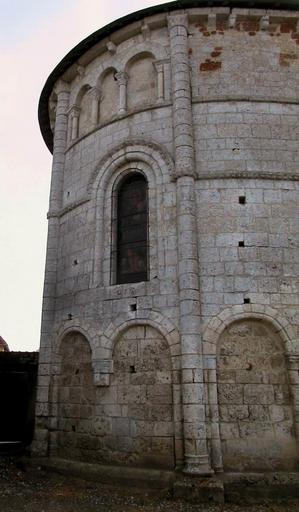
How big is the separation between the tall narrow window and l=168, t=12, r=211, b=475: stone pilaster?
1.00 m

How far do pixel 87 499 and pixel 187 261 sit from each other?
420 cm

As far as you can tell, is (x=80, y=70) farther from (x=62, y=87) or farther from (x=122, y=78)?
(x=122, y=78)

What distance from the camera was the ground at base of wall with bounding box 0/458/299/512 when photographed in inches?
239

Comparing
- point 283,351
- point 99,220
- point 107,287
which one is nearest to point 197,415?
point 283,351

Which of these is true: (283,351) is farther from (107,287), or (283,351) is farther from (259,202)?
(107,287)

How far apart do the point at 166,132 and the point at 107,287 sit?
346 cm

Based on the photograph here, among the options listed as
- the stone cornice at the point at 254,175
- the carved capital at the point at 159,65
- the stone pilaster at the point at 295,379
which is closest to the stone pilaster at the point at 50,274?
the carved capital at the point at 159,65

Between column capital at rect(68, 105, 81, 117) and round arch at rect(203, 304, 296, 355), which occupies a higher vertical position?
column capital at rect(68, 105, 81, 117)

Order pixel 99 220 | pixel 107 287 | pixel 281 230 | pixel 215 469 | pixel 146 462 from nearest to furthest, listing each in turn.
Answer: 1. pixel 215 469
2. pixel 146 462
3. pixel 281 230
4. pixel 107 287
5. pixel 99 220

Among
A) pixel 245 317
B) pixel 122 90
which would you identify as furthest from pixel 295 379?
pixel 122 90

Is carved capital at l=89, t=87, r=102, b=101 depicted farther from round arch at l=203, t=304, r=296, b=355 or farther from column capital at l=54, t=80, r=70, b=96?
round arch at l=203, t=304, r=296, b=355

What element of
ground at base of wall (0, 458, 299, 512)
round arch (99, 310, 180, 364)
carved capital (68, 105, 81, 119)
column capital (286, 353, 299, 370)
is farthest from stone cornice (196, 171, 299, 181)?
ground at base of wall (0, 458, 299, 512)

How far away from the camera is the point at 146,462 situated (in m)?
7.16

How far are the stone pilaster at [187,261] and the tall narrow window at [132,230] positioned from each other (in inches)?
39.3
